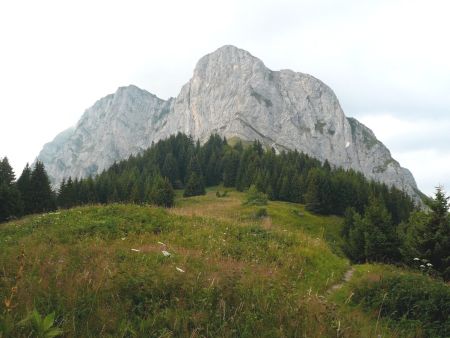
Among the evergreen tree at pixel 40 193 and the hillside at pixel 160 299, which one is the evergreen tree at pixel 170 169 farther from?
the hillside at pixel 160 299

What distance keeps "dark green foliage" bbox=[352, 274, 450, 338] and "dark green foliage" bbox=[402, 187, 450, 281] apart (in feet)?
55.2

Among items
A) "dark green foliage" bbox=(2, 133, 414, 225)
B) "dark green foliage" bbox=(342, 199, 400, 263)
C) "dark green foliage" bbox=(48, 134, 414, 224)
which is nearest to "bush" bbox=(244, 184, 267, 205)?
"dark green foliage" bbox=(48, 134, 414, 224)

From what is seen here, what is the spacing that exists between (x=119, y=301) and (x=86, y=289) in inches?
28.1

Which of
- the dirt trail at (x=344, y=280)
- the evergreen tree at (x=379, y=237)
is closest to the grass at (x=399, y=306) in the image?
the dirt trail at (x=344, y=280)

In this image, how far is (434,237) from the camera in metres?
26.2

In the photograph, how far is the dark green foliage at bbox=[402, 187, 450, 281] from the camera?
25953 mm

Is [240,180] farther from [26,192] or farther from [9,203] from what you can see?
[9,203]

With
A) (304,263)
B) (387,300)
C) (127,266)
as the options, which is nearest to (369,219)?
(304,263)

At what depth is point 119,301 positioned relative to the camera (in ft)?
22.5

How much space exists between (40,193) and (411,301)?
282 feet

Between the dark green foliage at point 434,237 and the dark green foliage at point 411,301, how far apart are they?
16.8 m

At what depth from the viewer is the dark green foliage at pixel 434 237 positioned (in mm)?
25953

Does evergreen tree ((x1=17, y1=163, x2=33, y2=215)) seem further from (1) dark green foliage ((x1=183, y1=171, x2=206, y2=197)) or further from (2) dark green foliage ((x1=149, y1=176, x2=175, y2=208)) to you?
→ (1) dark green foliage ((x1=183, y1=171, x2=206, y2=197))

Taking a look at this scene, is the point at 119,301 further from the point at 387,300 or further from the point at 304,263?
the point at 304,263
